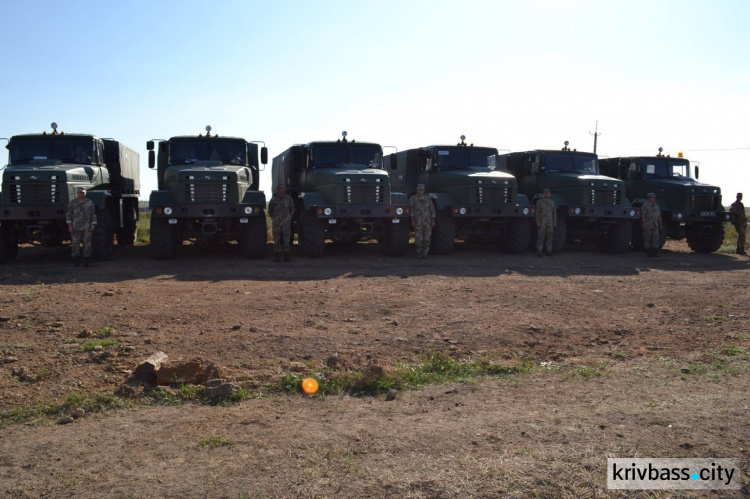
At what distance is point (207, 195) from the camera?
40.6ft

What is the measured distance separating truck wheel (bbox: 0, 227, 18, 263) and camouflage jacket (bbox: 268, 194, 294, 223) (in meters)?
4.89

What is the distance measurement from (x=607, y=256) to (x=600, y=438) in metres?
12.0

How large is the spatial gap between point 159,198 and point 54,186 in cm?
187

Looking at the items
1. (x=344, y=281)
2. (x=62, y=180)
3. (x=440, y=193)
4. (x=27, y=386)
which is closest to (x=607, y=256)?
(x=440, y=193)

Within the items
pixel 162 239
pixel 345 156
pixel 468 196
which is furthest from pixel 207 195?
pixel 468 196

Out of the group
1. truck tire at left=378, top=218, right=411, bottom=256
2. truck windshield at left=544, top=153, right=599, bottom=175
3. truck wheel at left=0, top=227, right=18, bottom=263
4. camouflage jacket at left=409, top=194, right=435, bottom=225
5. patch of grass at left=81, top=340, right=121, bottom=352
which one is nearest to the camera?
patch of grass at left=81, top=340, right=121, bottom=352

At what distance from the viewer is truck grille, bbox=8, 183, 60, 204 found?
11844 mm

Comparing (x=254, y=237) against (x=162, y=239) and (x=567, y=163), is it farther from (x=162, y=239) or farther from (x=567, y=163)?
(x=567, y=163)

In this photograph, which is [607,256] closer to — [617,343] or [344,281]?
[344,281]

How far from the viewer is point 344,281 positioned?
33.5ft

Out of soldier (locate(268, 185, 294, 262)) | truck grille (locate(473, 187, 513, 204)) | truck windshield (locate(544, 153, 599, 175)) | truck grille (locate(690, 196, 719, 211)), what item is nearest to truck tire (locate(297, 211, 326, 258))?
soldier (locate(268, 185, 294, 262))

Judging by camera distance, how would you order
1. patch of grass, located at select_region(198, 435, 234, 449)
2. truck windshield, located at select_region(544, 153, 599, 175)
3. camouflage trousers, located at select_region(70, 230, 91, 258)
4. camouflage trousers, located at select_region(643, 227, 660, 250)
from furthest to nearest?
truck windshield, located at select_region(544, 153, 599, 175)
camouflage trousers, located at select_region(643, 227, 660, 250)
camouflage trousers, located at select_region(70, 230, 91, 258)
patch of grass, located at select_region(198, 435, 234, 449)

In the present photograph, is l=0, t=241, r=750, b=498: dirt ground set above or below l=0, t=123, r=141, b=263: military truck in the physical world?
below

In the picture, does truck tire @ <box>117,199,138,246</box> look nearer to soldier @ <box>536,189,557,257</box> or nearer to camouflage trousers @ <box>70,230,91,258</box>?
camouflage trousers @ <box>70,230,91,258</box>
